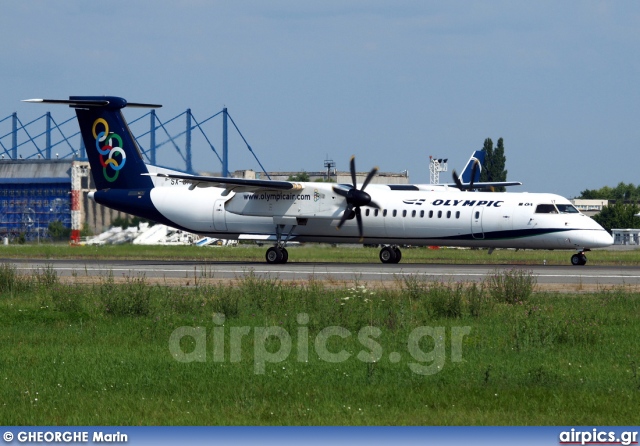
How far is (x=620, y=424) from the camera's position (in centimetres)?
1016

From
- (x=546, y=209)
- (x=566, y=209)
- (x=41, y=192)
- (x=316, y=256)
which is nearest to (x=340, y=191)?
(x=546, y=209)

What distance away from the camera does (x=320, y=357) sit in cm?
1452

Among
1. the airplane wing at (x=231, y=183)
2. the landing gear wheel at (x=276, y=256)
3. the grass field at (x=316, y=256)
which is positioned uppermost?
the airplane wing at (x=231, y=183)

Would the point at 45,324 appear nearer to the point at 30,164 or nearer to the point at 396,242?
the point at 396,242

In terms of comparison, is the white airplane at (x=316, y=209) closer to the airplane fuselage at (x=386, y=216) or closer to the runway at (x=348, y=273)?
the airplane fuselage at (x=386, y=216)

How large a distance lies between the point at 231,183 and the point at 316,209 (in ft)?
12.1

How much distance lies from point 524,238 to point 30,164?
151 m

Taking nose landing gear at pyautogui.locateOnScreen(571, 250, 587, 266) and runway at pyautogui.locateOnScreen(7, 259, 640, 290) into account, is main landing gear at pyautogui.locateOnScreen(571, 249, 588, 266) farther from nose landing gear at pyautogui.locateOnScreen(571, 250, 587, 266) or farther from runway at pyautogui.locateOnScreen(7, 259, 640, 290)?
runway at pyautogui.locateOnScreen(7, 259, 640, 290)

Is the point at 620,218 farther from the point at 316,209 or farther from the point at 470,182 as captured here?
the point at 316,209

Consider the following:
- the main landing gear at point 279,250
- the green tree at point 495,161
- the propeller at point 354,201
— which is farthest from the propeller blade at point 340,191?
the green tree at point 495,161

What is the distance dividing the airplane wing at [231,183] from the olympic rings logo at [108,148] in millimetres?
4180

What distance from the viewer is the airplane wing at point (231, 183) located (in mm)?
36844

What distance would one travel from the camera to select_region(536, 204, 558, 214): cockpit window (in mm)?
35531

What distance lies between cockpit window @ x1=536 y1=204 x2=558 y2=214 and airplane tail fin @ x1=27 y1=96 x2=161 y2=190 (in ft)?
55.7
